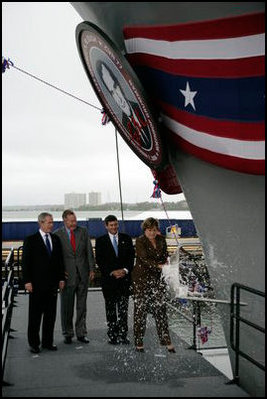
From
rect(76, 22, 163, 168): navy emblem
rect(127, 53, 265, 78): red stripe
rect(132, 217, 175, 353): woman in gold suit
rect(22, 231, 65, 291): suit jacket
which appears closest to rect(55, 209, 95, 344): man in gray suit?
rect(22, 231, 65, 291): suit jacket

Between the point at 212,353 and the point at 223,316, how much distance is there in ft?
6.07

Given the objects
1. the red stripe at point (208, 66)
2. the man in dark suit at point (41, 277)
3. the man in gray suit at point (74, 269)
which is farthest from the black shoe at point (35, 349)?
the red stripe at point (208, 66)

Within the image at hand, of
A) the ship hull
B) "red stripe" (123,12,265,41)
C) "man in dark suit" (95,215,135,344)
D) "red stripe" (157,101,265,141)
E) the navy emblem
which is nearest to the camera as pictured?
"red stripe" (123,12,265,41)

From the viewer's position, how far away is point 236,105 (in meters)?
3.41

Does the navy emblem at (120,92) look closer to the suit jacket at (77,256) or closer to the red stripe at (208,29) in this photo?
the red stripe at (208,29)

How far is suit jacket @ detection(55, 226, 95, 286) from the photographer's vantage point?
15.9ft

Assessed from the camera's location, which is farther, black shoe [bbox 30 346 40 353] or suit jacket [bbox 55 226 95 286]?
suit jacket [bbox 55 226 95 286]

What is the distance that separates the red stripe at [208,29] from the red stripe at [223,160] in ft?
2.71

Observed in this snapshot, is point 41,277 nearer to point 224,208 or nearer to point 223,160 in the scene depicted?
point 224,208

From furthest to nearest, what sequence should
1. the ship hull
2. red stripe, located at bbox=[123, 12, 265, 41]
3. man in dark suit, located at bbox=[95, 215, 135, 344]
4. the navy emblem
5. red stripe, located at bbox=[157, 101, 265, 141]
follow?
man in dark suit, located at bbox=[95, 215, 135, 344], the navy emblem, the ship hull, red stripe, located at bbox=[157, 101, 265, 141], red stripe, located at bbox=[123, 12, 265, 41]

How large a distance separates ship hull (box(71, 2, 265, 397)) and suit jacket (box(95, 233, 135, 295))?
3.19 ft

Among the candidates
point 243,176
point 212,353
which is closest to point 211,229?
point 243,176

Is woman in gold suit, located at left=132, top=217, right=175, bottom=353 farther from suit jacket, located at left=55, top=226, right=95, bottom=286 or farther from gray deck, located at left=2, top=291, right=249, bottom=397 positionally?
suit jacket, located at left=55, top=226, right=95, bottom=286

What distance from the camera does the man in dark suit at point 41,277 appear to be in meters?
4.50
